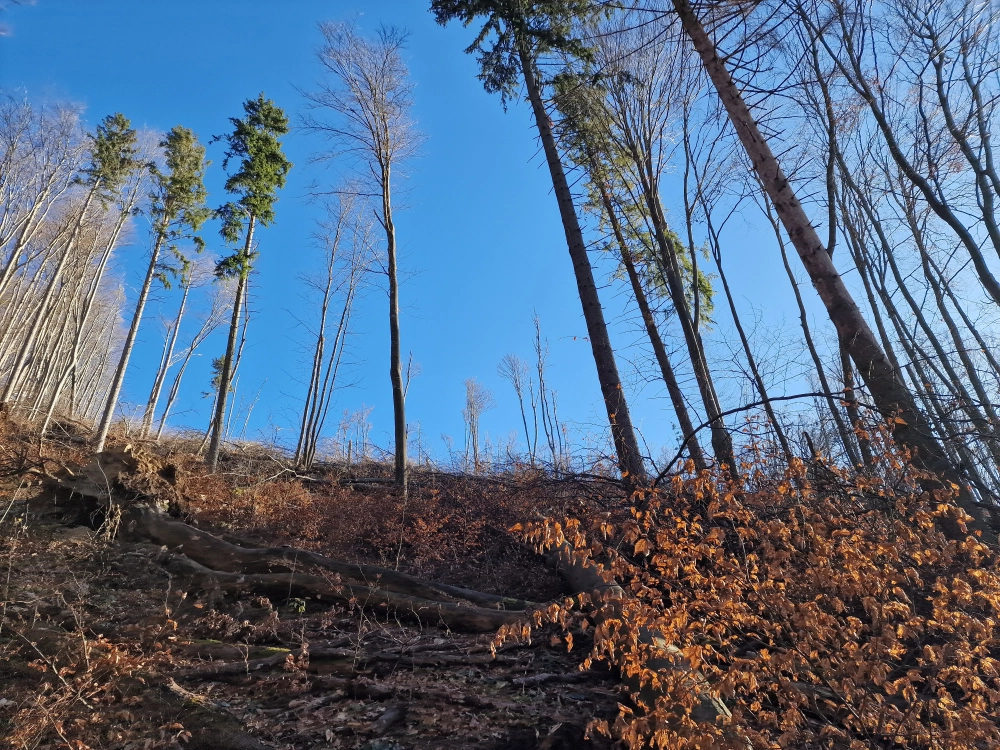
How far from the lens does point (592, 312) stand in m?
7.68

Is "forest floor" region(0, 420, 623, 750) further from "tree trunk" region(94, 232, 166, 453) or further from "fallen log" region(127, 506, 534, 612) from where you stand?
"tree trunk" region(94, 232, 166, 453)

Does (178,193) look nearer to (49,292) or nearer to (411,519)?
(49,292)

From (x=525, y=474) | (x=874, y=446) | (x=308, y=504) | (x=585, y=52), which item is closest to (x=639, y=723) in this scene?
(x=874, y=446)

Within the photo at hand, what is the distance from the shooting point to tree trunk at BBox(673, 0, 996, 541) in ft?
12.4

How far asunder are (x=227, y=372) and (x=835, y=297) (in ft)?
44.6

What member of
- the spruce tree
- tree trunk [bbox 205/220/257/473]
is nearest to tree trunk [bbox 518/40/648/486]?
the spruce tree

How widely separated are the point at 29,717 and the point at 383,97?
14.1 metres

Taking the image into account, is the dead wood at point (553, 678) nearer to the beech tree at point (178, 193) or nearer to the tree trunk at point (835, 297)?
the tree trunk at point (835, 297)

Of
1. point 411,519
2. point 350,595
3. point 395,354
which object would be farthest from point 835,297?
point 395,354

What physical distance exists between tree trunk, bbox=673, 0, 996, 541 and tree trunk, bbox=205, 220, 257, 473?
38.6ft

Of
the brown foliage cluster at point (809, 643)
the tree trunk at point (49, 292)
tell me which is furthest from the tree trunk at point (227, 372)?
the brown foliage cluster at point (809, 643)

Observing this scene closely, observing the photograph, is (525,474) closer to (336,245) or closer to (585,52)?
(585,52)

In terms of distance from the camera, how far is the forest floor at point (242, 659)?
309 centimetres

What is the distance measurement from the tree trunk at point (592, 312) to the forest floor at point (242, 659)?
2.39 ft
